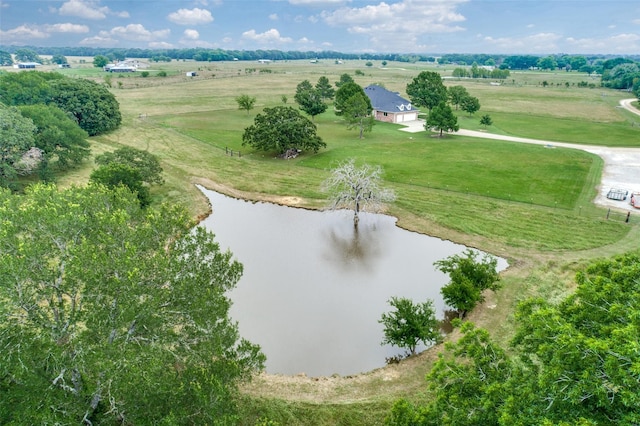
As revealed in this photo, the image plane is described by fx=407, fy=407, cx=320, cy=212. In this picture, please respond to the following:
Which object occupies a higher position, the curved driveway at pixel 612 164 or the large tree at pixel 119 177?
the large tree at pixel 119 177

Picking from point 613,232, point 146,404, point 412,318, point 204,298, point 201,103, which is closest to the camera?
point 146,404

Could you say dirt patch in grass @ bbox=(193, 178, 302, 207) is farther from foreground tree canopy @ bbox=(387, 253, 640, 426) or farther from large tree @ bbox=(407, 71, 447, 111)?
large tree @ bbox=(407, 71, 447, 111)

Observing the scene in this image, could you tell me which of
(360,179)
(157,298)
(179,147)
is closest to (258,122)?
(179,147)

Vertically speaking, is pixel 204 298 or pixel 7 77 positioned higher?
pixel 7 77

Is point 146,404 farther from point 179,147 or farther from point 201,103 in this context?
point 201,103

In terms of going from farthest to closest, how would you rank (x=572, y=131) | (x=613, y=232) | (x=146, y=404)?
(x=572, y=131), (x=613, y=232), (x=146, y=404)

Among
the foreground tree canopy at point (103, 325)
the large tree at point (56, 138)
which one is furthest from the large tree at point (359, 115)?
the foreground tree canopy at point (103, 325)

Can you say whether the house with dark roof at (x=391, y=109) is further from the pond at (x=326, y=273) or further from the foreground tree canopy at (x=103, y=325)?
the foreground tree canopy at (x=103, y=325)
